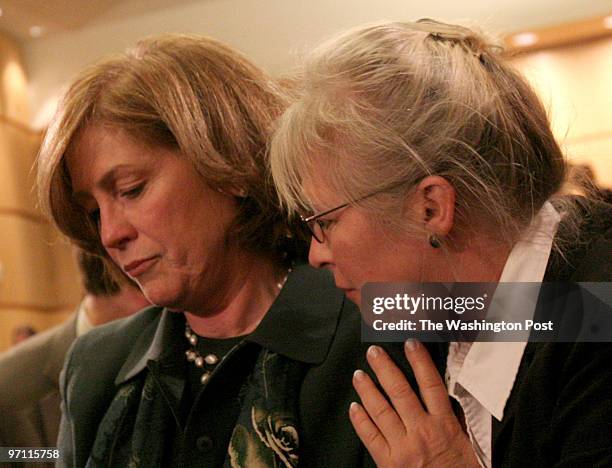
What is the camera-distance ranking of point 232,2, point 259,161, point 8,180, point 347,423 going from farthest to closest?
point 8,180
point 232,2
point 259,161
point 347,423

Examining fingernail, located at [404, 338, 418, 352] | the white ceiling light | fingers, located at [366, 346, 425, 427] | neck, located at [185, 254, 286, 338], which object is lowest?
fingers, located at [366, 346, 425, 427]

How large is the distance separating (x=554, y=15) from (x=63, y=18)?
2.36 feet

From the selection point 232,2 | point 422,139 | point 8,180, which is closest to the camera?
point 422,139

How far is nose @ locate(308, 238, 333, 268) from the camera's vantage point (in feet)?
3.08

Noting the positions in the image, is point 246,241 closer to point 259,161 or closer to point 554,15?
point 259,161

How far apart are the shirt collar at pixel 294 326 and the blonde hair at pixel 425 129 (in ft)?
0.58

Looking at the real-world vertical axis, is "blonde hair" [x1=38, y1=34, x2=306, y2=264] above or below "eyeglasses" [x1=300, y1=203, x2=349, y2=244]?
above

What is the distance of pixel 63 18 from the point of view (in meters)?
1.35

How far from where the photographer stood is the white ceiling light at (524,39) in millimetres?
1113

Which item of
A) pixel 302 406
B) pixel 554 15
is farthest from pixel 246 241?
pixel 554 15

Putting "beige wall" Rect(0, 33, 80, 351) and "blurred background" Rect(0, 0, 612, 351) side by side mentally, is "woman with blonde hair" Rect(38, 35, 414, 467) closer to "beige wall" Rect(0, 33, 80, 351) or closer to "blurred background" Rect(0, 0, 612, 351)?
"blurred background" Rect(0, 0, 612, 351)

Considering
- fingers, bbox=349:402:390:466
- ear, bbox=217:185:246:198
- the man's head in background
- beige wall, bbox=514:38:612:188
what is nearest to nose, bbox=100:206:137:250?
ear, bbox=217:185:246:198

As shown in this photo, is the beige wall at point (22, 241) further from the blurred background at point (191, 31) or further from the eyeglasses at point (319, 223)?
the eyeglasses at point (319, 223)

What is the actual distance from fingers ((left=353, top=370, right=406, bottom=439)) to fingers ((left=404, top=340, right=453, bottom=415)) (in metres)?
0.04
